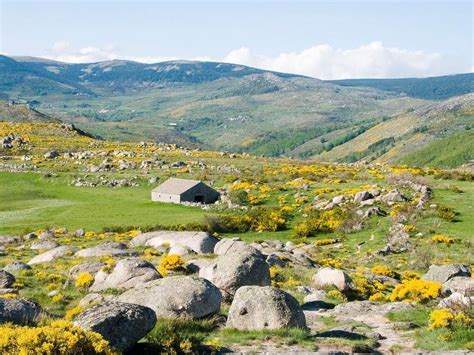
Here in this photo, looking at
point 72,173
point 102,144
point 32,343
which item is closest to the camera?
point 32,343

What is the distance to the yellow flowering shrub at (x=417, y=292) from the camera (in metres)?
25.3

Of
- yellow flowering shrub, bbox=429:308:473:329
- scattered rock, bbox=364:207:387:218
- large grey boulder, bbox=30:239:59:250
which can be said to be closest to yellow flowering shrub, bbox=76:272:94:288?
yellow flowering shrub, bbox=429:308:473:329

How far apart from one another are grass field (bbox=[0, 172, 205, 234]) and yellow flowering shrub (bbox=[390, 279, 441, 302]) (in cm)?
3544

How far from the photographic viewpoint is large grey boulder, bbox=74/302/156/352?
14.1 meters

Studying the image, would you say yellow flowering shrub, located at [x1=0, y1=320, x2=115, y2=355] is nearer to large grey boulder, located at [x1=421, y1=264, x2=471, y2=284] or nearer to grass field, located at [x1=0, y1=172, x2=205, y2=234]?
large grey boulder, located at [x1=421, y1=264, x2=471, y2=284]

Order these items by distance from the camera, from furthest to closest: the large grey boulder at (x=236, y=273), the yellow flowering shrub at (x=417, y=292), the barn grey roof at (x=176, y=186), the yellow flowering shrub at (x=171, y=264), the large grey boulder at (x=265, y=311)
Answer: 1. the barn grey roof at (x=176, y=186)
2. the yellow flowering shrub at (x=171, y=264)
3. the yellow flowering shrub at (x=417, y=292)
4. the large grey boulder at (x=236, y=273)
5. the large grey boulder at (x=265, y=311)

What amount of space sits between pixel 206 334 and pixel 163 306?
2012 millimetres

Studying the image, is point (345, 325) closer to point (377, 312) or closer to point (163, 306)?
point (377, 312)

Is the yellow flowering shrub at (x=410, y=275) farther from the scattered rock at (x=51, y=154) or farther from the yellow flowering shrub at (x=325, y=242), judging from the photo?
the scattered rock at (x=51, y=154)

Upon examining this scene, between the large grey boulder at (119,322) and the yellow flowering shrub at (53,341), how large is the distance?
3.62ft

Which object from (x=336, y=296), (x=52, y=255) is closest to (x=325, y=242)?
(x=336, y=296)

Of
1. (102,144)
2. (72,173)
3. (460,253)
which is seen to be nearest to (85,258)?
(460,253)

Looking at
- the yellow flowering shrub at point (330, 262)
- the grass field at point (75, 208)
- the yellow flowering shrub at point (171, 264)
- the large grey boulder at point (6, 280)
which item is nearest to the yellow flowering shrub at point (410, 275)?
A: the yellow flowering shrub at point (330, 262)

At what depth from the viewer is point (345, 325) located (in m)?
20.7
